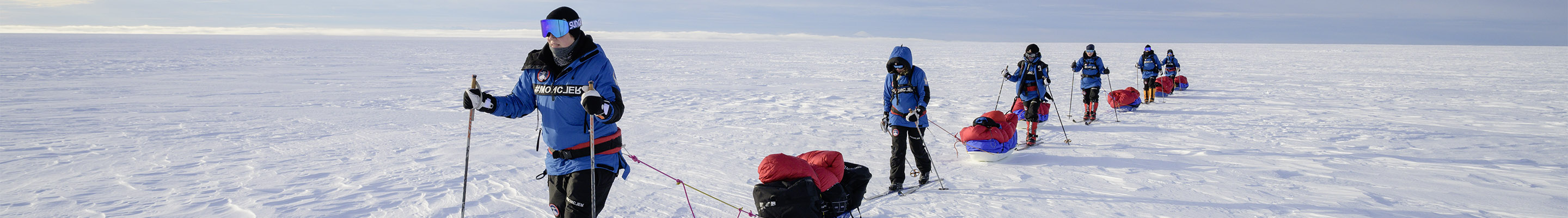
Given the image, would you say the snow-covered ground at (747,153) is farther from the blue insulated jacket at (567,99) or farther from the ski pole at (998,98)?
the blue insulated jacket at (567,99)

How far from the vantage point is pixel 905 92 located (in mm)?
5176

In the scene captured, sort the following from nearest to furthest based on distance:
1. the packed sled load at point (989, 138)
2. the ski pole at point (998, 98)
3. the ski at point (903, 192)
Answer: the ski at point (903, 192) → the packed sled load at point (989, 138) → the ski pole at point (998, 98)

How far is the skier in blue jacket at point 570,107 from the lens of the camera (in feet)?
9.38

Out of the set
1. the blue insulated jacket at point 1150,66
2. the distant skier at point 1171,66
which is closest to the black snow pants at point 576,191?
the blue insulated jacket at point 1150,66

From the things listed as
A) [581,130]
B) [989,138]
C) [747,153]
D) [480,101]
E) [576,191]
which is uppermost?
[480,101]

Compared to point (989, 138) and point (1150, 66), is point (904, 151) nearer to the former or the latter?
point (989, 138)

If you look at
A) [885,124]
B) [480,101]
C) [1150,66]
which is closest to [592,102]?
[480,101]

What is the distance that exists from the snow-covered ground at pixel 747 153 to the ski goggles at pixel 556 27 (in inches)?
A: 74.0

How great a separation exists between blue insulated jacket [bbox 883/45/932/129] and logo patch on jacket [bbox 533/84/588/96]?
261 cm

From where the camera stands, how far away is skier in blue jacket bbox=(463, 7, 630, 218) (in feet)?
9.38

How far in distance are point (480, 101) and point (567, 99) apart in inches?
11.8

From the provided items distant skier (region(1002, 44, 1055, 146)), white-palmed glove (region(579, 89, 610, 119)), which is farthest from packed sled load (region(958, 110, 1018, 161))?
white-palmed glove (region(579, 89, 610, 119))

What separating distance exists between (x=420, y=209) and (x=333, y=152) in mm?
2697

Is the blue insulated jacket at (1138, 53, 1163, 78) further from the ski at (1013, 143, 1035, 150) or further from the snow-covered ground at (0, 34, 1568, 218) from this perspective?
the ski at (1013, 143, 1035, 150)
